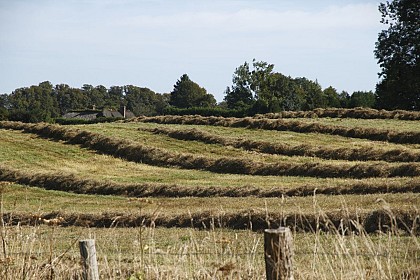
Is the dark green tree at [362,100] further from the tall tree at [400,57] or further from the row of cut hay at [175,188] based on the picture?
the row of cut hay at [175,188]

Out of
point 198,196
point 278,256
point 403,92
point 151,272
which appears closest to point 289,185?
point 198,196

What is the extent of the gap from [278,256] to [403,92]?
4182cm

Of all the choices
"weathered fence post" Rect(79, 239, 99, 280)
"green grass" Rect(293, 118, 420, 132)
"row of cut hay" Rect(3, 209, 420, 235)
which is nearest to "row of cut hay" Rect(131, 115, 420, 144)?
"green grass" Rect(293, 118, 420, 132)

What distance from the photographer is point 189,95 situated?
105 meters

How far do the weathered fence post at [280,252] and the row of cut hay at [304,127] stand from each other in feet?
76.7

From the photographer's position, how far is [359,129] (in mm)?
28750

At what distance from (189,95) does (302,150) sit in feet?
263

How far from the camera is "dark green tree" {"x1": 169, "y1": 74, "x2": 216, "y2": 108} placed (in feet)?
342

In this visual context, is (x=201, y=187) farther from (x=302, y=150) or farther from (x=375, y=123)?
(x=375, y=123)

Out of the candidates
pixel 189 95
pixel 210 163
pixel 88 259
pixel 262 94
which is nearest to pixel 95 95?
pixel 189 95

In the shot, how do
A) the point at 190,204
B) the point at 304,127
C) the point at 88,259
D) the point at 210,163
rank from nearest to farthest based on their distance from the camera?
the point at 88,259
the point at 190,204
the point at 210,163
the point at 304,127

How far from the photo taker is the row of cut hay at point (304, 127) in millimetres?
26970

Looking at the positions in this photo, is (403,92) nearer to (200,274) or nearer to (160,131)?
(160,131)

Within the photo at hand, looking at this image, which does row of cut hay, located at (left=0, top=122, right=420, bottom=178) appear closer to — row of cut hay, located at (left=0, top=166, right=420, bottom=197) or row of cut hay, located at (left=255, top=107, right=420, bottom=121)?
row of cut hay, located at (left=0, top=166, right=420, bottom=197)
